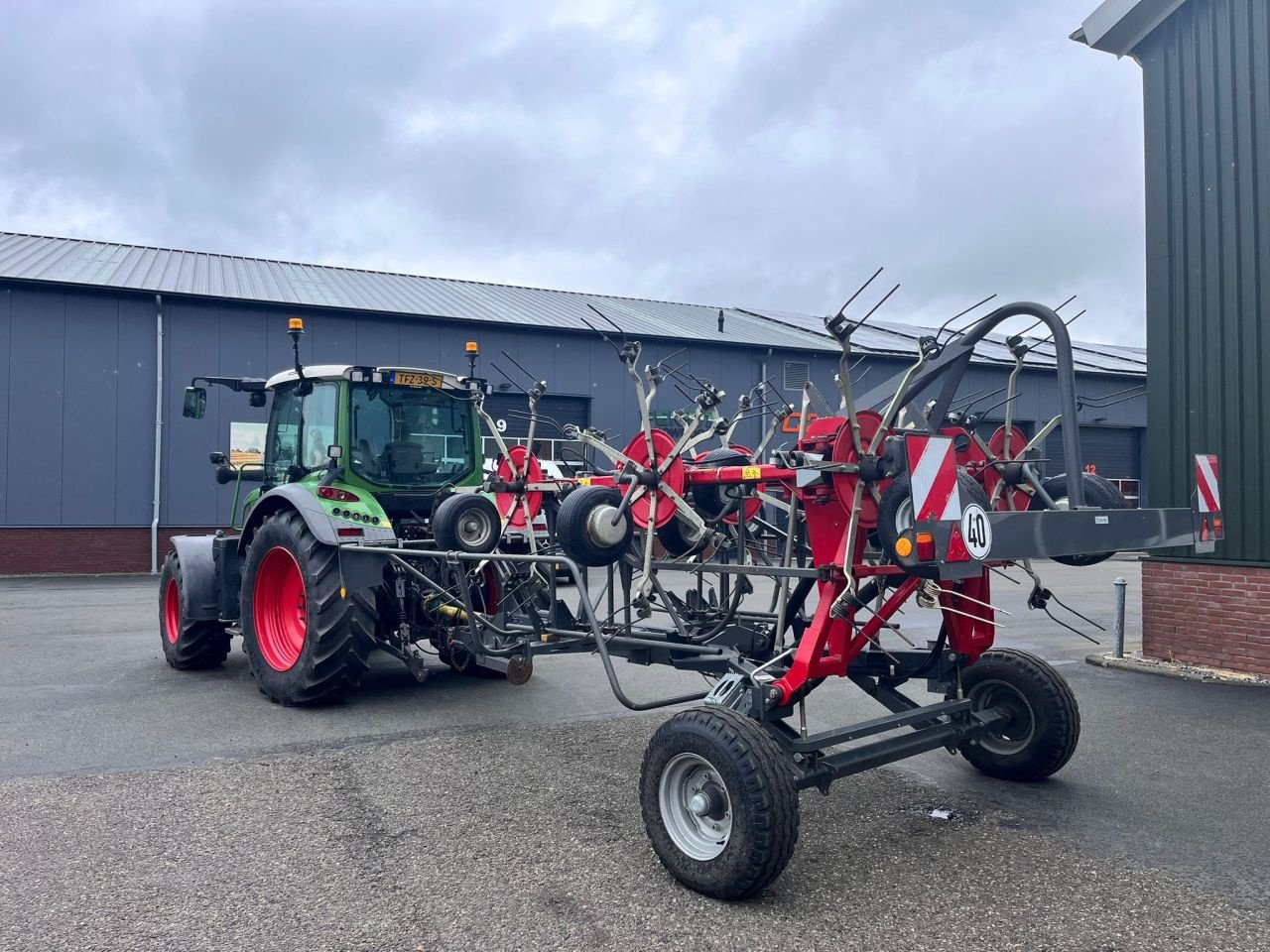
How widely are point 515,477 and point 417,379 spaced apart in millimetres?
1494

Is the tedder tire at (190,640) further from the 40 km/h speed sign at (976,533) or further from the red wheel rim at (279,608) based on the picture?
the 40 km/h speed sign at (976,533)

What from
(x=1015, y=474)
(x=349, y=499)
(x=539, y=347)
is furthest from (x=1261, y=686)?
(x=539, y=347)

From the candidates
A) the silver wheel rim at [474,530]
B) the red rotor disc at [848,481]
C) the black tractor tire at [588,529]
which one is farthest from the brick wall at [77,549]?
the red rotor disc at [848,481]

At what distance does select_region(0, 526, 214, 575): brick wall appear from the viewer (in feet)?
57.3

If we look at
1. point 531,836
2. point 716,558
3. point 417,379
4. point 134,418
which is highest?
point 134,418

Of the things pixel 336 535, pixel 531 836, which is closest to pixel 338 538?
pixel 336 535

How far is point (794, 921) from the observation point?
346 centimetres

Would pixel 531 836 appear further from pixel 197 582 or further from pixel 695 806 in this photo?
pixel 197 582

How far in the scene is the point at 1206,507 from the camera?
4535 millimetres

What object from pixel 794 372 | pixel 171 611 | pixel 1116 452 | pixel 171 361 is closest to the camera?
pixel 171 611

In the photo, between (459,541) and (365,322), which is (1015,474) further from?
(365,322)

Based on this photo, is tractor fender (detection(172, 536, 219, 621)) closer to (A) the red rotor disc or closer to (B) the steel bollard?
(A) the red rotor disc

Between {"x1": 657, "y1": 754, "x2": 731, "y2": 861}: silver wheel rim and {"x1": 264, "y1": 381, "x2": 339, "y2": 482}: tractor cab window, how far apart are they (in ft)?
14.3

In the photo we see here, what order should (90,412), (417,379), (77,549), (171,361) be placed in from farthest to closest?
1. (171,361)
2. (90,412)
3. (77,549)
4. (417,379)
